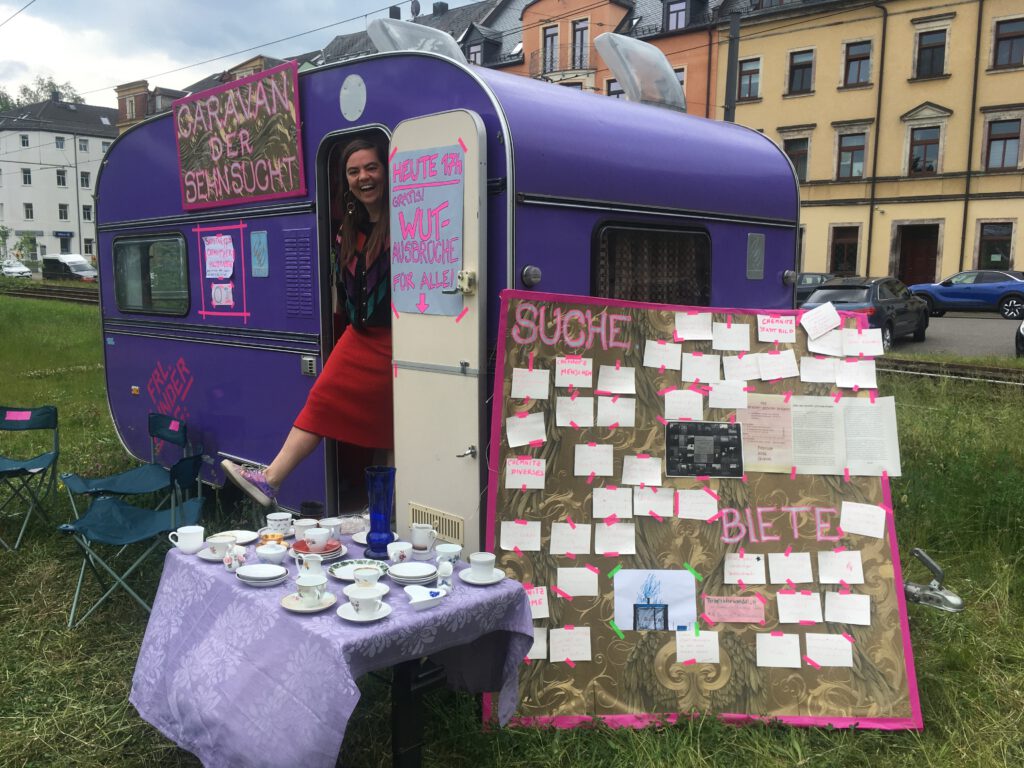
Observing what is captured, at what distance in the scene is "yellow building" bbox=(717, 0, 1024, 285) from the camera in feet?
80.1

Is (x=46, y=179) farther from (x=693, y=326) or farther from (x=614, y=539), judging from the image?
(x=614, y=539)

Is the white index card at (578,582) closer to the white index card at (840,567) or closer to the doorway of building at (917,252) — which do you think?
the white index card at (840,567)

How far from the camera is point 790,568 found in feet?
10.7

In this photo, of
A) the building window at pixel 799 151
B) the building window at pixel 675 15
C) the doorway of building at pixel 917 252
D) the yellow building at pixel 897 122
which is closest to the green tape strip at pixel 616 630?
the yellow building at pixel 897 122

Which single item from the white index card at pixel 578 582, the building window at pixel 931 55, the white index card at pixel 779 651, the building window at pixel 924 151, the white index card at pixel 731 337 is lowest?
the white index card at pixel 779 651

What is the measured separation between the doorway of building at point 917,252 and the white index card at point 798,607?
84.4 ft

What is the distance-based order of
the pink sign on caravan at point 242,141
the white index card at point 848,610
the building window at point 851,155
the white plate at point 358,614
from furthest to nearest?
1. the building window at point 851,155
2. the pink sign on caravan at point 242,141
3. the white index card at point 848,610
4. the white plate at point 358,614

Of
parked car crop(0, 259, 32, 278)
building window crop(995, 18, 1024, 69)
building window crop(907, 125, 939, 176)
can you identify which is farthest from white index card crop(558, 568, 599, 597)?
parked car crop(0, 259, 32, 278)

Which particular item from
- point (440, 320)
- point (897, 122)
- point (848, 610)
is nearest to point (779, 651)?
point (848, 610)

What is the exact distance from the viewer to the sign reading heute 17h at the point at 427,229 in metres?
3.21

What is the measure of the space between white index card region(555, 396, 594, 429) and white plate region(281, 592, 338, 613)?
3.56 feet

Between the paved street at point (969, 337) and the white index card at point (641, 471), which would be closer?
the white index card at point (641, 471)

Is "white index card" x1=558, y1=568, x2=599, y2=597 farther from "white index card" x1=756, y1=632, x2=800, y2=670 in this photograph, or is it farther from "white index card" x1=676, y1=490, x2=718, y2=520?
"white index card" x1=756, y1=632, x2=800, y2=670

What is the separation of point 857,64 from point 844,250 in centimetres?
569
